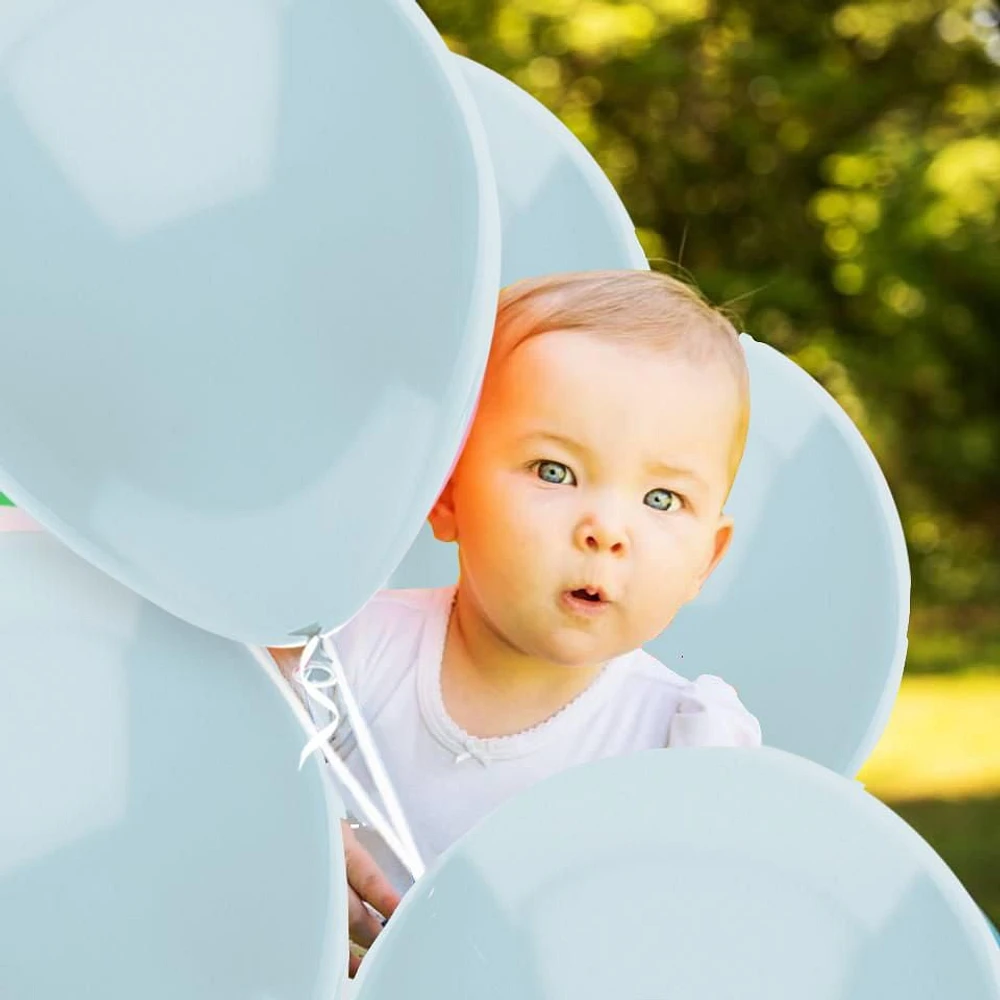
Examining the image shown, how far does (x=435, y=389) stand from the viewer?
119 centimetres

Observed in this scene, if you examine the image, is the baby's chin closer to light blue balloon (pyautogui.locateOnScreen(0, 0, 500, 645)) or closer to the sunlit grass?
light blue balloon (pyautogui.locateOnScreen(0, 0, 500, 645))

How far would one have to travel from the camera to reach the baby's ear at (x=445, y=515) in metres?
1.49

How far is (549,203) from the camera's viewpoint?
73.9 inches

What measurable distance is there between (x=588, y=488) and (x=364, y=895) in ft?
1.17

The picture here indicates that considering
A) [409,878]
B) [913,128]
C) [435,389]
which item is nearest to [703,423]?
[435,389]

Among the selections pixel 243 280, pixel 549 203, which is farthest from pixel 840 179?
pixel 243 280

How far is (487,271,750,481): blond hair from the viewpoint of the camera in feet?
4.70

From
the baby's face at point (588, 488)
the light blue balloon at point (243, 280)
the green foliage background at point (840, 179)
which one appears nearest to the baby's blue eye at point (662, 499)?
the baby's face at point (588, 488)

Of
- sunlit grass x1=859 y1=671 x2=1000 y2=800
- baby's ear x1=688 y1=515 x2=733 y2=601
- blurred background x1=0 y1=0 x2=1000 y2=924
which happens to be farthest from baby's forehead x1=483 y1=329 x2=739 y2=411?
blurred background x1=0 y1=0 x2=1000 y2=924

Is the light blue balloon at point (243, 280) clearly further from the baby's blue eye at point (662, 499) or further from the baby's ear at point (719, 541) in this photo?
the baby's ear at point (719, 541)

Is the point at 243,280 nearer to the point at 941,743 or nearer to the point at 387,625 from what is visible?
the point at 387,625

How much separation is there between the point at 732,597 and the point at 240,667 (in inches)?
26.6

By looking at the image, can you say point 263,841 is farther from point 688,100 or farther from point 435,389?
point 688,100

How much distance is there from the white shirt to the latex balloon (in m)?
0.45
